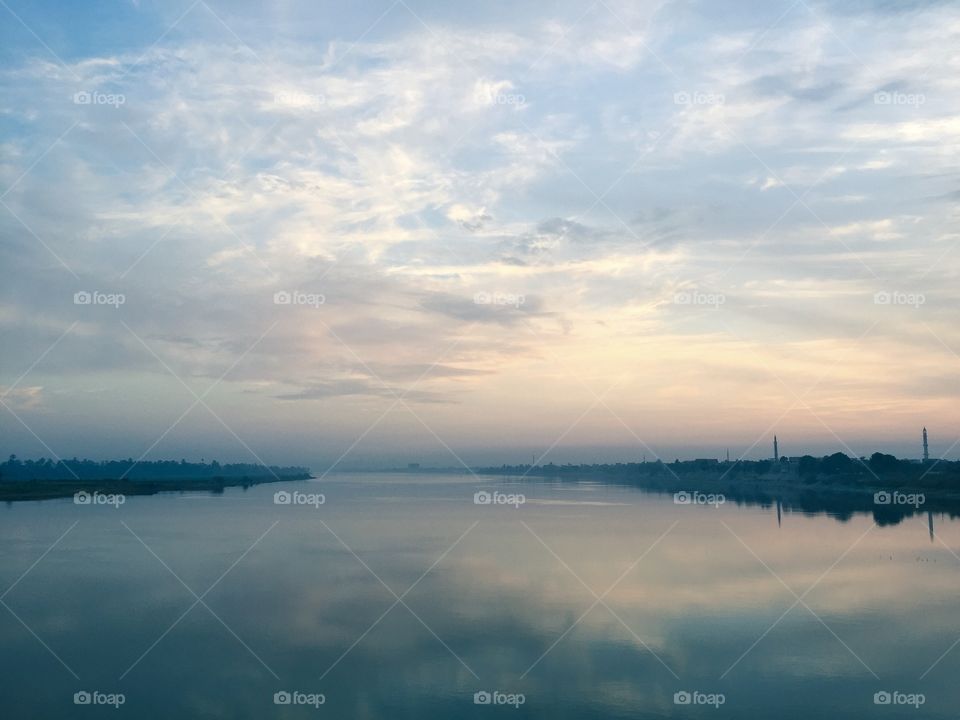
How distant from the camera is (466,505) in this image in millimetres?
62594

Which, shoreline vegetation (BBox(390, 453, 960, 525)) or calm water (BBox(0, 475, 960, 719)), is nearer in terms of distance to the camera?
calm water (BBox(0, 475, 960, 719))

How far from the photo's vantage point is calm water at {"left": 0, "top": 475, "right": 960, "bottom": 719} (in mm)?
13000

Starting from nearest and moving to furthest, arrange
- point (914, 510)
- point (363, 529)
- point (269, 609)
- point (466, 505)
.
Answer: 1. point (269, 609)
2. point (363, 529)
3. point (914, 510)
4. point (466, 505)

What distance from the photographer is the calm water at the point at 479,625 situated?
13.0m

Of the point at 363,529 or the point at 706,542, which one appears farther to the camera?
the point at 363,529

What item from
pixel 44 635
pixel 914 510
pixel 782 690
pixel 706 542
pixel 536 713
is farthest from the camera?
pixel 914 510

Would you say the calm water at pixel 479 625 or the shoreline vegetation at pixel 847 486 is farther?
the shoreline vegetation at pixel 847 486

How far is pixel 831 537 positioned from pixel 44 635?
3517cm

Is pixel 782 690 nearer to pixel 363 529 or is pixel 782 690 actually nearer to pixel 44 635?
pixel 44 635

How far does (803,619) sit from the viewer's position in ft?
61.4

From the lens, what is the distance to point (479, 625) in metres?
17.8

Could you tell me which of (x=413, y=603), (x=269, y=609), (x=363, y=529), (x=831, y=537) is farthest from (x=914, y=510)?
(x=269, y=609)

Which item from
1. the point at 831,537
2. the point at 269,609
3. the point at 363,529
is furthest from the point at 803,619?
the point at 363,529

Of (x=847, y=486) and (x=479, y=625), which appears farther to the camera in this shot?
(x=847, y=486)
